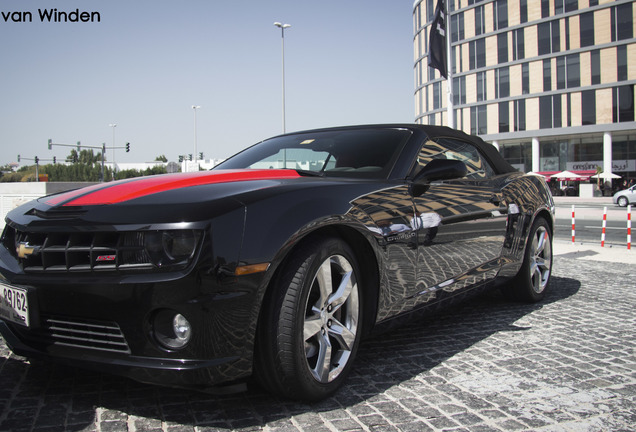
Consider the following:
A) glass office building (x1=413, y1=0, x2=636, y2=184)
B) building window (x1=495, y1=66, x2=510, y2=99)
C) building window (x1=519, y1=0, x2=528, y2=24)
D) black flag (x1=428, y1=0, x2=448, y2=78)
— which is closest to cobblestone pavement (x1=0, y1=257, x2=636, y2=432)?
black flag (x1=428, y1=0, x2=448, y2=78)

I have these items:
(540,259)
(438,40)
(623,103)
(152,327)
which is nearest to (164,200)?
(152,327)

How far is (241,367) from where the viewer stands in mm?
2131

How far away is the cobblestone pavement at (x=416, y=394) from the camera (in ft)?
7.38

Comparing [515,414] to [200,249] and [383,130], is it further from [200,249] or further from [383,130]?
[383,130]

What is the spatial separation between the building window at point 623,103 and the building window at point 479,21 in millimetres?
13223

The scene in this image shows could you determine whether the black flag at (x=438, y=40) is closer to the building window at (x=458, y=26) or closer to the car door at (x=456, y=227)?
the car door at (x=456, y=227)

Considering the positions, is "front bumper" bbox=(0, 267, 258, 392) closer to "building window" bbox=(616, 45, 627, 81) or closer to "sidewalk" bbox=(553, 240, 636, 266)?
"sidewalk" bbox=(553, 240, 636, 266)

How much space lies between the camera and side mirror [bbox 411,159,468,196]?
312 centimetres

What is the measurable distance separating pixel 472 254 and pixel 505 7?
51.7 meters

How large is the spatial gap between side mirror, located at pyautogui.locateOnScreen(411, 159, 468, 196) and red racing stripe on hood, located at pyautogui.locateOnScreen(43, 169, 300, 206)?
2.40ft

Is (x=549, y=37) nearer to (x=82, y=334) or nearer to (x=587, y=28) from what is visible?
(x=587, y=28)

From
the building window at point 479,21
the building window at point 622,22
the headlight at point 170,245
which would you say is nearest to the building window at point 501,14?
the building window at point 479,21

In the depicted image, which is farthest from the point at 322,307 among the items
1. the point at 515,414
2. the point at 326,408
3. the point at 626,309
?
the point at 626,309

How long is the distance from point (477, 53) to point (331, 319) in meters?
53.8
